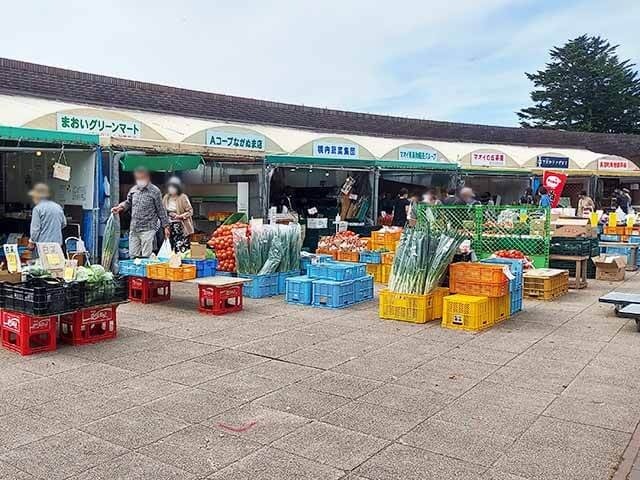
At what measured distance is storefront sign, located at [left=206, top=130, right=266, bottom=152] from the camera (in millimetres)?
13258

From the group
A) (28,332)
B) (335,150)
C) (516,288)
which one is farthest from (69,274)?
(335,150)

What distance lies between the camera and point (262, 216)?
1293 centimetres

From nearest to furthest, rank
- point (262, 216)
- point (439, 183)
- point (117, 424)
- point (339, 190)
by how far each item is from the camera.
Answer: point (117, 424) < point (262, 216) < point (339, 190) < point (439, 183)

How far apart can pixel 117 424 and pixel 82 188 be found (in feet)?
23.6

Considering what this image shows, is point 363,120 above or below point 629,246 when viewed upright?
above

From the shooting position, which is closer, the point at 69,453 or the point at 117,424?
the point at 69,453

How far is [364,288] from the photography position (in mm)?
9438

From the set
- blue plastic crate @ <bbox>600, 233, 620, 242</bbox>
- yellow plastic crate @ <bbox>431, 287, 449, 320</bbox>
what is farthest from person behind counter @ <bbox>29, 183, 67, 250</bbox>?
blue plastic crate @ <bbox>600, 233, 620, 242</bbox>

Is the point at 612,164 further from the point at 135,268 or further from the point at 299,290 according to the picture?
the point at 135,268

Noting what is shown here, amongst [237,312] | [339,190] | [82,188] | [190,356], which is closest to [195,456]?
[190,356]

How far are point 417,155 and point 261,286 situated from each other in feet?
32.5

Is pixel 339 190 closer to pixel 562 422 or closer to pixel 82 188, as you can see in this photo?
pixel 82 188

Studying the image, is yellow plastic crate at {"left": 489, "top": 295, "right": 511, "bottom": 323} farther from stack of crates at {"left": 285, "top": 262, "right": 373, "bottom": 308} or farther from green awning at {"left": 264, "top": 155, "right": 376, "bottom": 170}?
green awning at {"left": 264, "top": 155, "right": 376, "bottom": 170}

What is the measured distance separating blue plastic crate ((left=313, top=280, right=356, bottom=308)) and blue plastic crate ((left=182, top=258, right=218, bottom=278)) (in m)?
1.82
